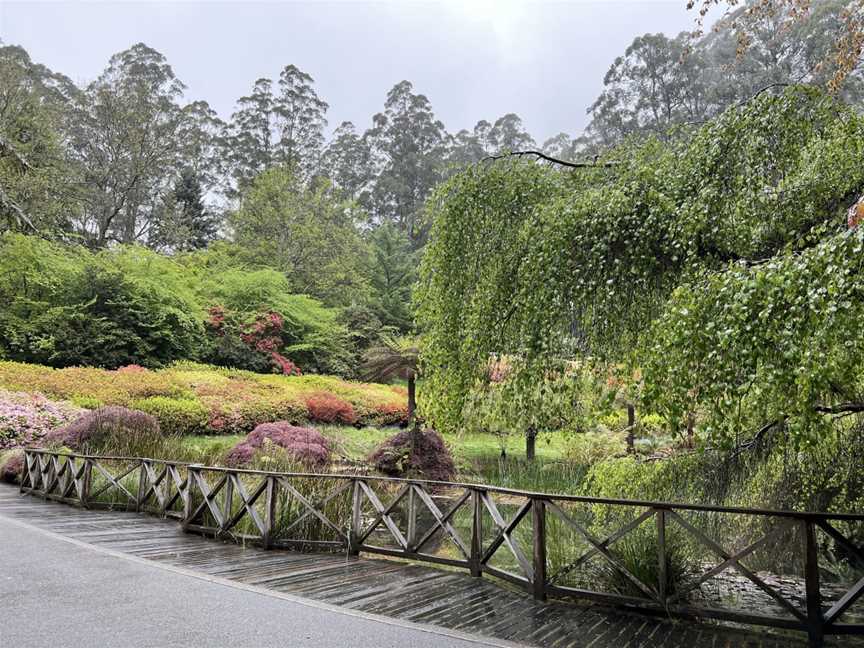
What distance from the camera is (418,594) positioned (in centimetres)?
488

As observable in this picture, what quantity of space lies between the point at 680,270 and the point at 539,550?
7.82 ft

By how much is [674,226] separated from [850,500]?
2.62 m

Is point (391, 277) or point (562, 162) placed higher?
point (391, 277)

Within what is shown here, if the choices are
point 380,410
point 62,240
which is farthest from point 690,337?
point 62,240

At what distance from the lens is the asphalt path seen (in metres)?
3.75

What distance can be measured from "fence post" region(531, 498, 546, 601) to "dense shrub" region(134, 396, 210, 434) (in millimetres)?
11544

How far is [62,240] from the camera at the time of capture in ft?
84.4

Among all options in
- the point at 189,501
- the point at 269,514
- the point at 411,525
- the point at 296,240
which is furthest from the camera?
the point at 296,240

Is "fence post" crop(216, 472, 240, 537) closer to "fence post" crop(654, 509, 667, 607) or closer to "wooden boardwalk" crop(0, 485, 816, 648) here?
"wooden boardwalk" crop(0, 485, 816, 648)

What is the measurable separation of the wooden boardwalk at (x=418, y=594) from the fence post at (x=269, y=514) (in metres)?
0.12

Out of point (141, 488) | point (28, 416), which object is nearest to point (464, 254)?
point (141, 488)

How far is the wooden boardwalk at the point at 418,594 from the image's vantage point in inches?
157

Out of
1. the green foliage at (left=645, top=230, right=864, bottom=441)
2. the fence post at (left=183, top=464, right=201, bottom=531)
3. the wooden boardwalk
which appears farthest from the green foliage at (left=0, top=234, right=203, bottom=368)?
the green foliage at (left=645, top=230, right=864, bottom=441)

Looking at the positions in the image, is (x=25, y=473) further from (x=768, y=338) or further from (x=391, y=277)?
(x=391, y=277)
